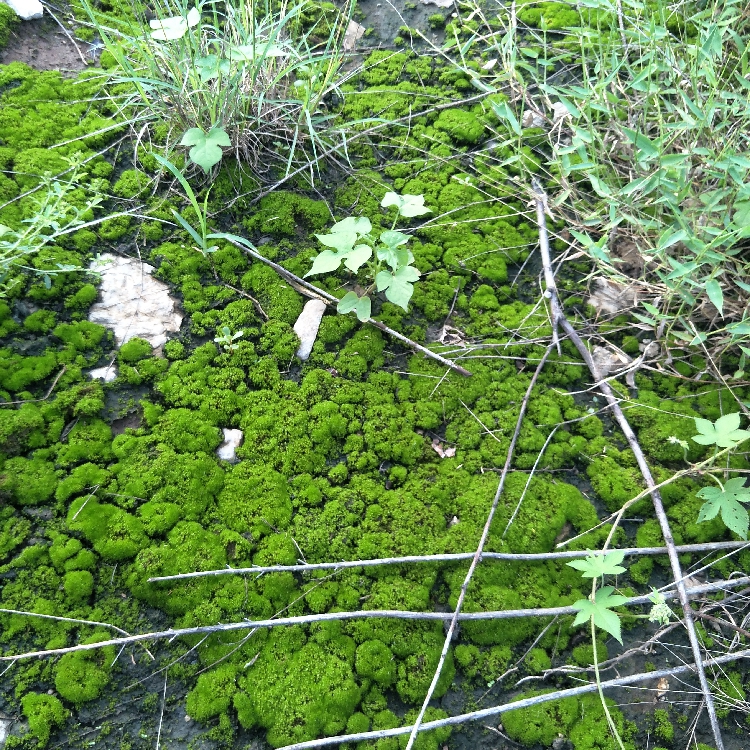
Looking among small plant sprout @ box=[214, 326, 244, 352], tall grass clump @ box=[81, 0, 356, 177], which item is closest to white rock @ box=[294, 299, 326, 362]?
small plant sprout @ box=[214, 326, 244, 352]

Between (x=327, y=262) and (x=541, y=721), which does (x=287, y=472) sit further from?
(x=541, y=721)

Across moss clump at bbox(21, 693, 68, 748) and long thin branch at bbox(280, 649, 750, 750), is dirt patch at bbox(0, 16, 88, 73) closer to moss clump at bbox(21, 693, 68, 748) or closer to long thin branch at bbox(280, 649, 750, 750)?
moss clump at bbox(21, 693, 68, 748)

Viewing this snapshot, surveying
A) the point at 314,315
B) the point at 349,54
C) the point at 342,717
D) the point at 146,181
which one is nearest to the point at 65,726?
the point at 342,717

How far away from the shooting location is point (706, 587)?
1.85m

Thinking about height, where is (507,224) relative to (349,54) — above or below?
below

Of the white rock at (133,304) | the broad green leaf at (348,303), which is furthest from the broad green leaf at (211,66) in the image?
the broad green leaf at (348,303)

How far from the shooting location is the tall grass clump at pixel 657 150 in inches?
78.5

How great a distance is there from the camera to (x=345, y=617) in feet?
5.77

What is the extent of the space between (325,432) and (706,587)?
1378 mm

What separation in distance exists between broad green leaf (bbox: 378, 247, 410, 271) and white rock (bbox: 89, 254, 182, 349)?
0.88m

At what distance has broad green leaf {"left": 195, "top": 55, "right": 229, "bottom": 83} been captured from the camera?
2.36 meters

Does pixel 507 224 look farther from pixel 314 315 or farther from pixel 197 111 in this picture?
pixel 197 111

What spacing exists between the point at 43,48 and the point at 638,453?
11.4 feet

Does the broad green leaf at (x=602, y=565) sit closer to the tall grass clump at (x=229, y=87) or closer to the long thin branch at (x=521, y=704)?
the long thin branch at (x=521, y=704)
